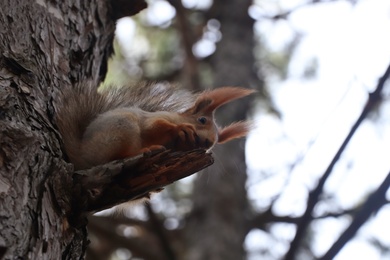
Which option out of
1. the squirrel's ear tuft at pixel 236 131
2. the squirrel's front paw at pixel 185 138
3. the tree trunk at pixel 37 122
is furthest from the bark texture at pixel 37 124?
the squirrel's ear tuft at pixel 236 131

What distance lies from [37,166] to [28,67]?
1.04ft

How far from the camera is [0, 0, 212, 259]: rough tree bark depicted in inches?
53.4

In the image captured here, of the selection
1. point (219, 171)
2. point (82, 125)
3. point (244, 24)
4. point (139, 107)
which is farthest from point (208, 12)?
point (82, 125)

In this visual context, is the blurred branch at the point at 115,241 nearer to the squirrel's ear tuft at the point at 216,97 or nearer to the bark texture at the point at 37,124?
the squirrel's ear tuft at the point at 216,97

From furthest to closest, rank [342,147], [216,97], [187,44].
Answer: [187,44]
[216,97]
[342,147]

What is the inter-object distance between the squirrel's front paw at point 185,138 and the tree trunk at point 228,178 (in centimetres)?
96

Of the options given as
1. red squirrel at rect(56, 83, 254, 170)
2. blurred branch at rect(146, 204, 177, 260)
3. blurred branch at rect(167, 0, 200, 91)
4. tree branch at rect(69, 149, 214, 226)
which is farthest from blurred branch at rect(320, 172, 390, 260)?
blurred branch at rect(167, 0, 200, 91)

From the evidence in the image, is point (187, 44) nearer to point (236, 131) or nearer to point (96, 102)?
point (236, 131)

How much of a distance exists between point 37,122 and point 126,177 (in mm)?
247

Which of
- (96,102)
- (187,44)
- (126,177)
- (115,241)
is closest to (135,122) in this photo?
(96,102)

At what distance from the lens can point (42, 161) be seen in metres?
1.45

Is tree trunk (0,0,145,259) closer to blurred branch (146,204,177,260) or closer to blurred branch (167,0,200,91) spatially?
blurred branch (146,204,177,260)

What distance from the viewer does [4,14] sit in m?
1.72

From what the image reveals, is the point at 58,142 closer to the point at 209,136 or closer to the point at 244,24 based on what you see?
the point at 209,136
